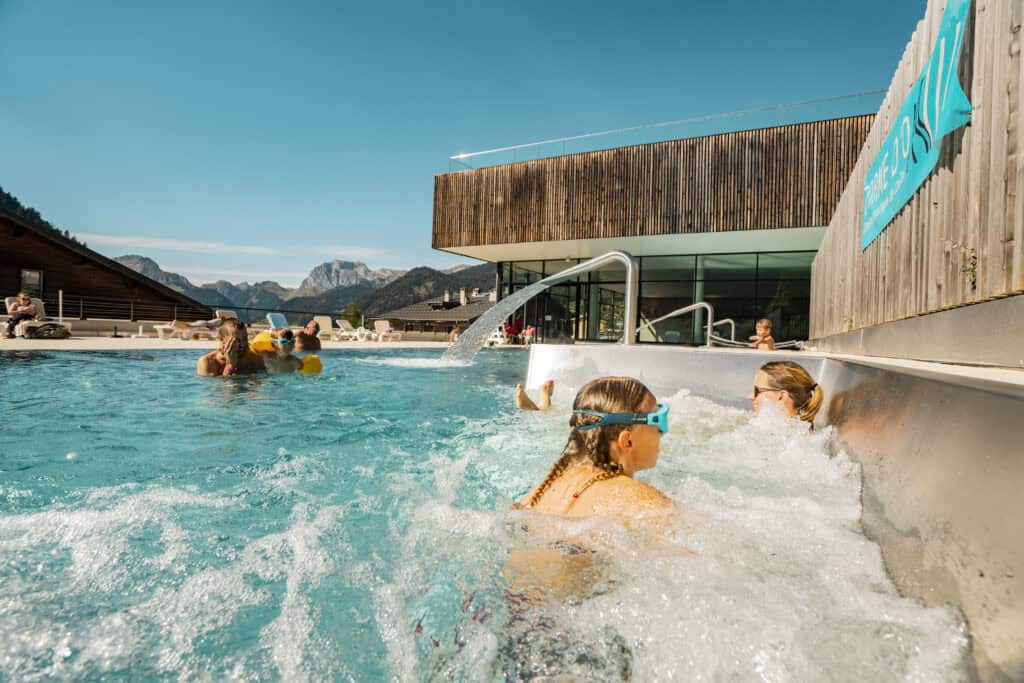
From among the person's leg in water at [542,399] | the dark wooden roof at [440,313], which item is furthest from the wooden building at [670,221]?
the dark wooden roof at [440,313]

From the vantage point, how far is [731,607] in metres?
1.45

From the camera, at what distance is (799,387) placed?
3801 millimetres

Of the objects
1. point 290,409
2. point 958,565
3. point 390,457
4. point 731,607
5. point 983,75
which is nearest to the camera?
point 958,565

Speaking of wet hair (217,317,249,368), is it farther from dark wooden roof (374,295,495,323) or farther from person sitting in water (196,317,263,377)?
dark wooden roof (374,295,495,323)

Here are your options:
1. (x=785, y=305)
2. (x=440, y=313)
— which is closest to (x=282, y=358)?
(x=785, y=305)

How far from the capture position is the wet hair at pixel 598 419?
2088mm

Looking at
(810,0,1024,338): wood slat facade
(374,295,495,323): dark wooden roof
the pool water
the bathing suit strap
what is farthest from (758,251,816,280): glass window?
(374,295,495,323): dark wooden roof

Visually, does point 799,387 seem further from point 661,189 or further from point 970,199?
point 661,189

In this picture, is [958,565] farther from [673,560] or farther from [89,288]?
[89,288]

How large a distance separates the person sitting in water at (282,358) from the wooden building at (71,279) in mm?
18562

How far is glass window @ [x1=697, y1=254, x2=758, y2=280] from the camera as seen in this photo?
18531mm

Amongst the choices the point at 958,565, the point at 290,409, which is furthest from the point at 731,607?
the point at 290,409

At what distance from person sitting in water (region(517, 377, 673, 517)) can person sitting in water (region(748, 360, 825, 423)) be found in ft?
6.72

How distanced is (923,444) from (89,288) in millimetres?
31642
